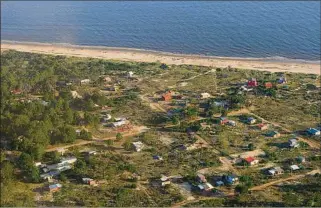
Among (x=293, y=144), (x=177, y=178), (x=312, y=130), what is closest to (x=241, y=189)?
(x=177, y=178)

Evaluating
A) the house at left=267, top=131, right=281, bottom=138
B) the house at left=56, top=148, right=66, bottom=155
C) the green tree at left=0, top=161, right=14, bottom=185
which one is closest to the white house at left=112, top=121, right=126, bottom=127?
the house at left=56, top=148, right=66, bottom=155

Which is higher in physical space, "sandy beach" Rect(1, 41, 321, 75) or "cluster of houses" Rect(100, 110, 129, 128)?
"sandy beach" Rect(1, 41, 321, 75)

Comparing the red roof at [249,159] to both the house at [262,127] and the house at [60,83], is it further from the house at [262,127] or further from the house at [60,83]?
the house at [60,83]

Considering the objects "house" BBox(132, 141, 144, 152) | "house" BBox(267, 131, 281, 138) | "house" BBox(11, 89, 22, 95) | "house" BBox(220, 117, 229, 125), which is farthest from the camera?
"house" BBox(11, 89, 22, 95)

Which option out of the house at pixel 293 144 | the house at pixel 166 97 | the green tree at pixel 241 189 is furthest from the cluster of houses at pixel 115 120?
the house at pixel 293 144

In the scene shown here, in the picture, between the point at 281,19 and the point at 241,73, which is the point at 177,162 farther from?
the point at 281,19

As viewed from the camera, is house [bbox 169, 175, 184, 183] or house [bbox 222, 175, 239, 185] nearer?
house [bbox 222, 175, 239, 185]

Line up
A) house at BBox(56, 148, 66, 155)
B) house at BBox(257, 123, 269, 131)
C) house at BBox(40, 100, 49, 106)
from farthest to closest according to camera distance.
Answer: house at BBox(40, 100, 49, 106), house at BBox(257, 123, 269, 131), house at BBox(56, 148, 66, 155)

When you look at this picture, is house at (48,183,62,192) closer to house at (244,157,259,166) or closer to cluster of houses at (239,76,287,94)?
house at (244,157,259,166)
